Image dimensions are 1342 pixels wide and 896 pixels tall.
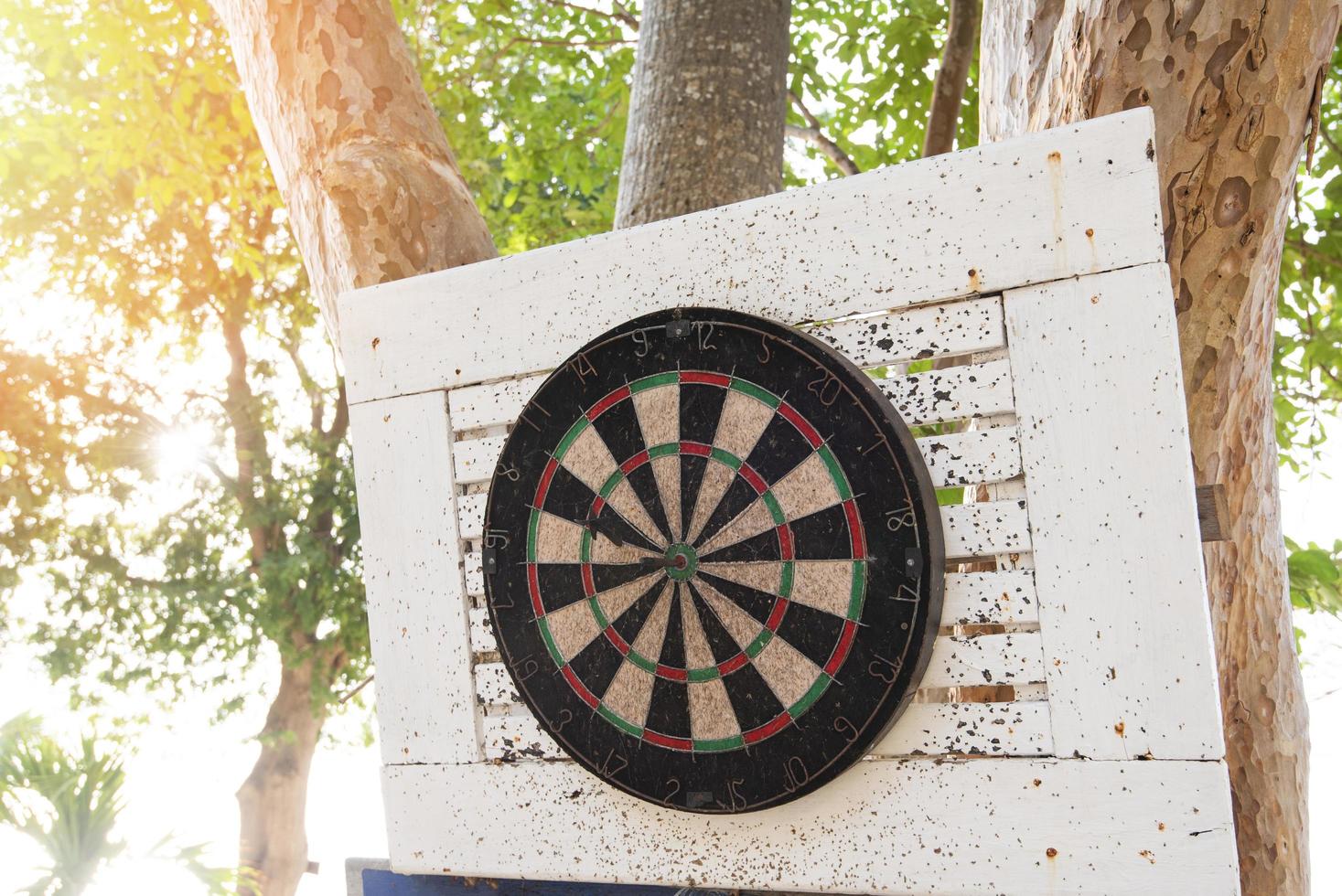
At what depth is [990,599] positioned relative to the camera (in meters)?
1.47

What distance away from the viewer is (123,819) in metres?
5.20

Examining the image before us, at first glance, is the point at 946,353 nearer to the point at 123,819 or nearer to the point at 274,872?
the point at 123,819

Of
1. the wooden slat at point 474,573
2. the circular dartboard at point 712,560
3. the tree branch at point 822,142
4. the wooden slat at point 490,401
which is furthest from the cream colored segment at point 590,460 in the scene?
the tree branch at point 822,142

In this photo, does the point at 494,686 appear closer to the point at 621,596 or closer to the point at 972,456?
the point at 621,596

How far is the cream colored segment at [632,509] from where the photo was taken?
163cm

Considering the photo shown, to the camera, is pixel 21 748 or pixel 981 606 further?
pixel 21 748

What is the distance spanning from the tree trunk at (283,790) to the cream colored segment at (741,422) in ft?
22.2

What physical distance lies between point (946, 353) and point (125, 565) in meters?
7.47

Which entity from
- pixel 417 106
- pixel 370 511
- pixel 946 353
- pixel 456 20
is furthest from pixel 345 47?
pixel 456 20

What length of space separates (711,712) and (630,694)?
123mm

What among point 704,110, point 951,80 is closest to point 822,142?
point 951,80

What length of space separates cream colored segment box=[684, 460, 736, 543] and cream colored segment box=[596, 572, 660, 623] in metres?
0.09

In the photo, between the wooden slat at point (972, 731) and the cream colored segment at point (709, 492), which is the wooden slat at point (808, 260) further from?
the wooden slat at point (972, 731)

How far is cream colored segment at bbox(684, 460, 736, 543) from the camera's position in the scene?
159 cm
